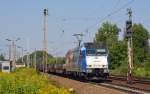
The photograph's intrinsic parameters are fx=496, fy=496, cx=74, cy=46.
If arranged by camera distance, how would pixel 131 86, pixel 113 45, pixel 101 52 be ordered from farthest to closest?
1. pixel 113 45
2. pixel 101 52
3. pixel 131 86

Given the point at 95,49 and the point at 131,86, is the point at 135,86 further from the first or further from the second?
the point at 95,49

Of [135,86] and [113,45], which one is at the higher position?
[113,45]

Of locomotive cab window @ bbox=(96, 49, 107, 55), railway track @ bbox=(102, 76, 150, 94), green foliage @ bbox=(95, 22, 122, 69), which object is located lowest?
railway track @ bbox=(102, 76, 150, 94)

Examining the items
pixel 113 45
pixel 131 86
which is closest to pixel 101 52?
pixel 131 86

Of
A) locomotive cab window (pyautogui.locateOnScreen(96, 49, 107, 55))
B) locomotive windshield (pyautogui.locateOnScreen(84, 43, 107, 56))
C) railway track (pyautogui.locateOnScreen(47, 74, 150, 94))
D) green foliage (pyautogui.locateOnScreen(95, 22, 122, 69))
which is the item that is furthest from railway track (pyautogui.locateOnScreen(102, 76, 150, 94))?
green foliage (pyautogui.locateOnScreen(95, 22, 122, 69))

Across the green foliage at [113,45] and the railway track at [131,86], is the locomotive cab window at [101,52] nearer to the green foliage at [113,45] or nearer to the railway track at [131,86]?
the railway track at [131,86]

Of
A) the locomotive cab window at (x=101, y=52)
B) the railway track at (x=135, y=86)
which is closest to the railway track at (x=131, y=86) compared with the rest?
the railway track at (x=135, y=86)

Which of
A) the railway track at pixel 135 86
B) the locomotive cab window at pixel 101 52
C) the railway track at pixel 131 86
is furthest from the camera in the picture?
the locomotive cab window at pixel 101 52

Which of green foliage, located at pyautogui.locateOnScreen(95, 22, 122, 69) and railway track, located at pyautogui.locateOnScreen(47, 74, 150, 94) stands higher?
green foliage, located at pyautogui.locateOnScreen(95, 22, 122, 69)

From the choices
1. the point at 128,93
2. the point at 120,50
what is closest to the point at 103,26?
the point at 120,50

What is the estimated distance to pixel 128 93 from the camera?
28.9 m

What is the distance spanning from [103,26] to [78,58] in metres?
96.7

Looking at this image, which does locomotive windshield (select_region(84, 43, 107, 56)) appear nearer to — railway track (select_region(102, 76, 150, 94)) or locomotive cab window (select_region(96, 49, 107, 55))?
locomotive cab window (select_region(96, 49, 107, 55))

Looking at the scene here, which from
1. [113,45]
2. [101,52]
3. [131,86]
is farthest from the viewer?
[113,45]
